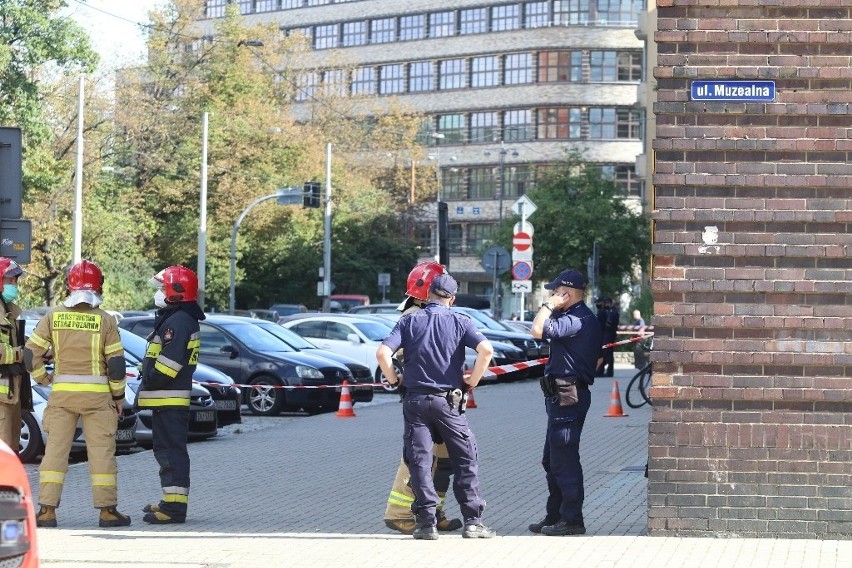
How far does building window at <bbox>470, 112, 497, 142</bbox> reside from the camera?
9819cm

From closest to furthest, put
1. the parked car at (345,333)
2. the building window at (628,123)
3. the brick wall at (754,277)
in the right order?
the brick wall at (754,277), the parked car at (345,333), the building window at (628,123)

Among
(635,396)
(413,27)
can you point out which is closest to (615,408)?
(635,396)

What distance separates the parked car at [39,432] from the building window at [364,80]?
288 ft

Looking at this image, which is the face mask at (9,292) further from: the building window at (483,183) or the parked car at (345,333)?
the building window at (483,183)

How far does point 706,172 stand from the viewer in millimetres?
9852

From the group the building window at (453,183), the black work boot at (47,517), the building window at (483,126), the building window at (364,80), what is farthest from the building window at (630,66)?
the black work boot at (47,517)

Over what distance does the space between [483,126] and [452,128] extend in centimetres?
229

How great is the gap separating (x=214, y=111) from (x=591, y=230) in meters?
17.3

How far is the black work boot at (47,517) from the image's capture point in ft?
35.3

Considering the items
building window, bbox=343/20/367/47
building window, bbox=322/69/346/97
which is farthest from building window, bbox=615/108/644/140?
building window, bbox=343/20/367/47

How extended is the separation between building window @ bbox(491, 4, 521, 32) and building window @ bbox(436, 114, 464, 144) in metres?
6.06

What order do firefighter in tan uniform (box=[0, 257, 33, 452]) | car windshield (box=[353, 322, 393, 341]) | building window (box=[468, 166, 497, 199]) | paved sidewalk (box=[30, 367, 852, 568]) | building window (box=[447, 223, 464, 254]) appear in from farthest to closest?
1. building window (box=[447, 223, 464, 254])
2. building window (box=[468, 166, 497, 199])
3. car windshield (box=[353, 322, 393, 341])
4. firefighter in tan uniform (box=[0, 257, 33, 452])
5. paved sidewalk (box=[30, 367, 852, 568])

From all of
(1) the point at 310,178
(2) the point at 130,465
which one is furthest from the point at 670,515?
(1) the point at 310,178

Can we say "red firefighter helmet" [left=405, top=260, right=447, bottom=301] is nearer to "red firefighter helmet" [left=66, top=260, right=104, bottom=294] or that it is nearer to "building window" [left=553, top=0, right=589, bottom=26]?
"red firefighter helmet" [left=66, top=260, right=104, bottom=294]
